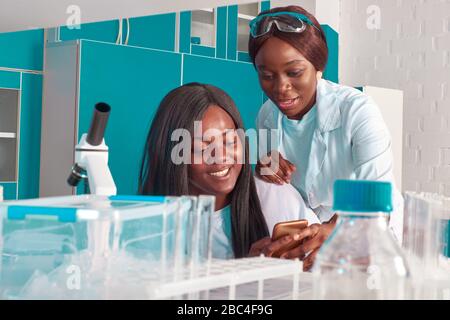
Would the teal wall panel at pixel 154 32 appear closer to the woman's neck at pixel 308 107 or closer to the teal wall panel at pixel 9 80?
the teal wall panel at pixel 9 80

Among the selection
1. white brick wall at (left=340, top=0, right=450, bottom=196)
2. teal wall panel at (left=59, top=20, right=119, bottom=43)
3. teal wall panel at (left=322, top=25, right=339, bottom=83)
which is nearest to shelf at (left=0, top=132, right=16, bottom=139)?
teal wall panel at (left=59, top=20, right=119, bottom=43)

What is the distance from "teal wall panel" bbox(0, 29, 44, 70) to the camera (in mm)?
2920

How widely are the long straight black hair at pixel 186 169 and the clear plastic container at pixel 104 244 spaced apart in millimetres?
995

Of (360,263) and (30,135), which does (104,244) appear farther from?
(30,135)

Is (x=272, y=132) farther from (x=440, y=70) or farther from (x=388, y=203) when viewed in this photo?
(x=440, y=70)

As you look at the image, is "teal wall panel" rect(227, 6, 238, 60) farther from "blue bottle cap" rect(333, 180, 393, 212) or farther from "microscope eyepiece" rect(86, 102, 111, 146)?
"blue bottle cap" rect(333, 180, 393, 212)

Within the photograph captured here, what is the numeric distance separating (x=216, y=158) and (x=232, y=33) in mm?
2635

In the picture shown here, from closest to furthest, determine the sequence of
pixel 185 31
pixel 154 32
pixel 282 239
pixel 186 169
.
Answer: pixel 282 239, pixel 186 169, pixel 154 32, pixel 185 31

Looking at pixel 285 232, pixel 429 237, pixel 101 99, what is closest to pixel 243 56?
pixel 101 99

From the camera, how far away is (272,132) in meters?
2.05

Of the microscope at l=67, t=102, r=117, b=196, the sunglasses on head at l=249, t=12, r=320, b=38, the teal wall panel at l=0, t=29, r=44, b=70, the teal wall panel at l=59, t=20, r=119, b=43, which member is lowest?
the microscope at l=67, t=102, r=117, b=196

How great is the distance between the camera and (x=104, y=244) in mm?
602

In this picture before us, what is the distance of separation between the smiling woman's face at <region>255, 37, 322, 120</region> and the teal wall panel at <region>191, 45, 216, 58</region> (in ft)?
6.74
